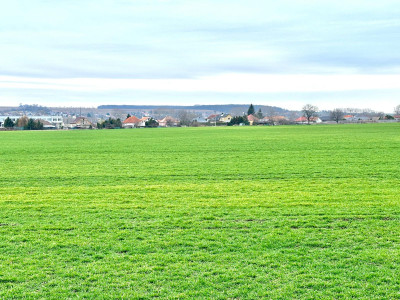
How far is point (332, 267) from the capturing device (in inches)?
284

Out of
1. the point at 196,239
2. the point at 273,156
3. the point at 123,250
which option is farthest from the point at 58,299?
the point at 273,156

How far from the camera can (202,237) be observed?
8.92 m

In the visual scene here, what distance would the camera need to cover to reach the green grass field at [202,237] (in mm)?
6562

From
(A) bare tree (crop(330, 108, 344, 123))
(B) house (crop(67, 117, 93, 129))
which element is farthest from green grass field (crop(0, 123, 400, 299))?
(A) bare tree (crop(330, 108, 344, 123))

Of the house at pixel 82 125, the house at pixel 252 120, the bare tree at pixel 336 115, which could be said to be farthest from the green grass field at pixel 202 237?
the bare tree at pixel 336 115

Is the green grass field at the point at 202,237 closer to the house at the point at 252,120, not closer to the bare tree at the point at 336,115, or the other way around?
the house at the point at 252,120

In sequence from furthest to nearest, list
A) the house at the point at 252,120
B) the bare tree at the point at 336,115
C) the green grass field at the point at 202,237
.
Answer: the bare tree at the point at 336,115 → the house at the point at 252,120 → the green grass field at the point at 202,237

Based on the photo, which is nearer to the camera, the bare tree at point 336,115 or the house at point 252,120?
the house at point 252,120

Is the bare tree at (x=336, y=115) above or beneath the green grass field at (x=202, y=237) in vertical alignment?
above

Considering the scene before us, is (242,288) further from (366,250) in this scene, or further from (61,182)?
(61,182)

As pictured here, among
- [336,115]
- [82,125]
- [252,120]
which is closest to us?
[82,125]

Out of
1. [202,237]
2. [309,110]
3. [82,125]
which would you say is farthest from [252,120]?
[202,237]

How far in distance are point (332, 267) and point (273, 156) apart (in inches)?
759

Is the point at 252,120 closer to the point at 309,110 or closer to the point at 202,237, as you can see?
the point at 309,110
